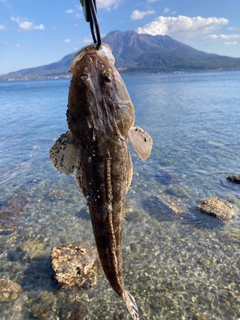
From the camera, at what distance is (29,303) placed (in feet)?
27.2

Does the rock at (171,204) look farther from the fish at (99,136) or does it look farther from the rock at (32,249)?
the fish at (99,136)

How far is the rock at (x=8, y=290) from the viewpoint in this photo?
8.46 metres

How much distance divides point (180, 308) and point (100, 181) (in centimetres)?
635

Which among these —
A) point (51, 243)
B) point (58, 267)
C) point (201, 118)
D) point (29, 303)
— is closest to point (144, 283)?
point (58, 267)

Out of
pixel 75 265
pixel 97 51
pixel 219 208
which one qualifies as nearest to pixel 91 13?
pixel 97 51

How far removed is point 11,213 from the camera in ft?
44.6

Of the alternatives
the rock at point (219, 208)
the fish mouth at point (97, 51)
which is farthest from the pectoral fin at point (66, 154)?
the rock at point (219, 208)

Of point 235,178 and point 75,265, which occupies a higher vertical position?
point 75,265

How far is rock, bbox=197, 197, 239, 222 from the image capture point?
12.3 meters

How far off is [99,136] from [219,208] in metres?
10.8

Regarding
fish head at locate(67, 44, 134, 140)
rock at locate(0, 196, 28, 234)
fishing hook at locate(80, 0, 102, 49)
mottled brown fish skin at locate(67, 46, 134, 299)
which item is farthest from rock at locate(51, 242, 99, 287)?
fishing hook at locate(80, 0, 102, 49)

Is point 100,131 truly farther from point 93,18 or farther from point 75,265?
point 75,265

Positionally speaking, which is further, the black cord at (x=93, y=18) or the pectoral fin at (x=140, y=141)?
Answer: the pectoral fin at (x=140, y=141)

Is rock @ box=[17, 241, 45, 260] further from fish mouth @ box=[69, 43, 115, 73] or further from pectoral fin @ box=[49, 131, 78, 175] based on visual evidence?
fish mouth @ box=[69, 43, 115, 73]
